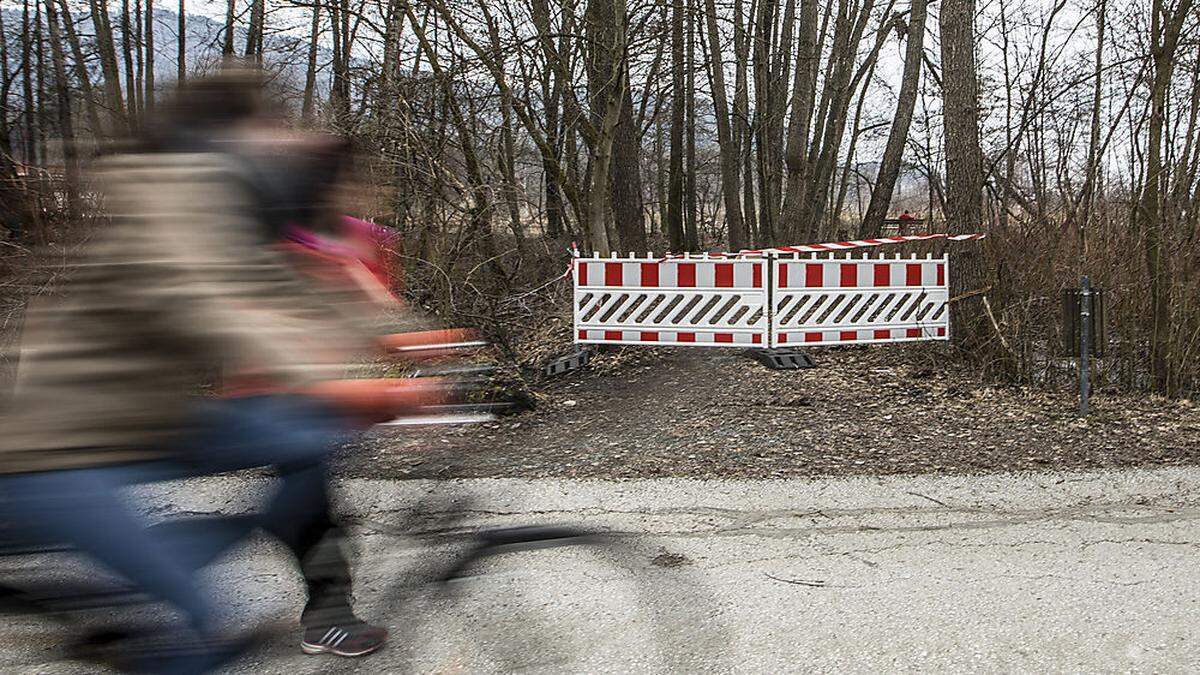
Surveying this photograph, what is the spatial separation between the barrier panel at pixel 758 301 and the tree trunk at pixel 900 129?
8173 mm

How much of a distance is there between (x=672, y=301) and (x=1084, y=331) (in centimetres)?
398

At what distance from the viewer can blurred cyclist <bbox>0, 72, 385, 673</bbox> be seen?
2.40m

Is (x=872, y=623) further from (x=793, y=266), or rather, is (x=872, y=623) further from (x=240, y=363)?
(x=793, y=266)

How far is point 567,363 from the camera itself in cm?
991

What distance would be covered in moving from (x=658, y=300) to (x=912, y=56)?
427 inches

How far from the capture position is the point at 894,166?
18359 millimetres

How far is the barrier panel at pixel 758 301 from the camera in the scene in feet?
32.4

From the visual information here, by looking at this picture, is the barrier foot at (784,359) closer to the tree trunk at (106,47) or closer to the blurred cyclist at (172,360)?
the blurred cyclist at (172,360)

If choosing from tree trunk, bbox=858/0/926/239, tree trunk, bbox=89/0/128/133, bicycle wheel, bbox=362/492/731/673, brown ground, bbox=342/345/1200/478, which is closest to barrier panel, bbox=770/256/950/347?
brown ground, bbox=342/345/1200/478

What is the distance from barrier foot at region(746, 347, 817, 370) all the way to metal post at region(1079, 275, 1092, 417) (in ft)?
9.44

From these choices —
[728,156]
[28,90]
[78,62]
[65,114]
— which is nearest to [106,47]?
[78,62]

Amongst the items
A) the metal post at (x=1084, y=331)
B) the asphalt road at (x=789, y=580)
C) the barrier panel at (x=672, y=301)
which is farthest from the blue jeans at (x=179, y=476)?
the barrier panel at (x=672, y=301)

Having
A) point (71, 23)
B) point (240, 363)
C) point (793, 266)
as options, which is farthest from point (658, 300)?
point (71, 23)

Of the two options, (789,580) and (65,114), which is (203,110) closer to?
(789,580)
